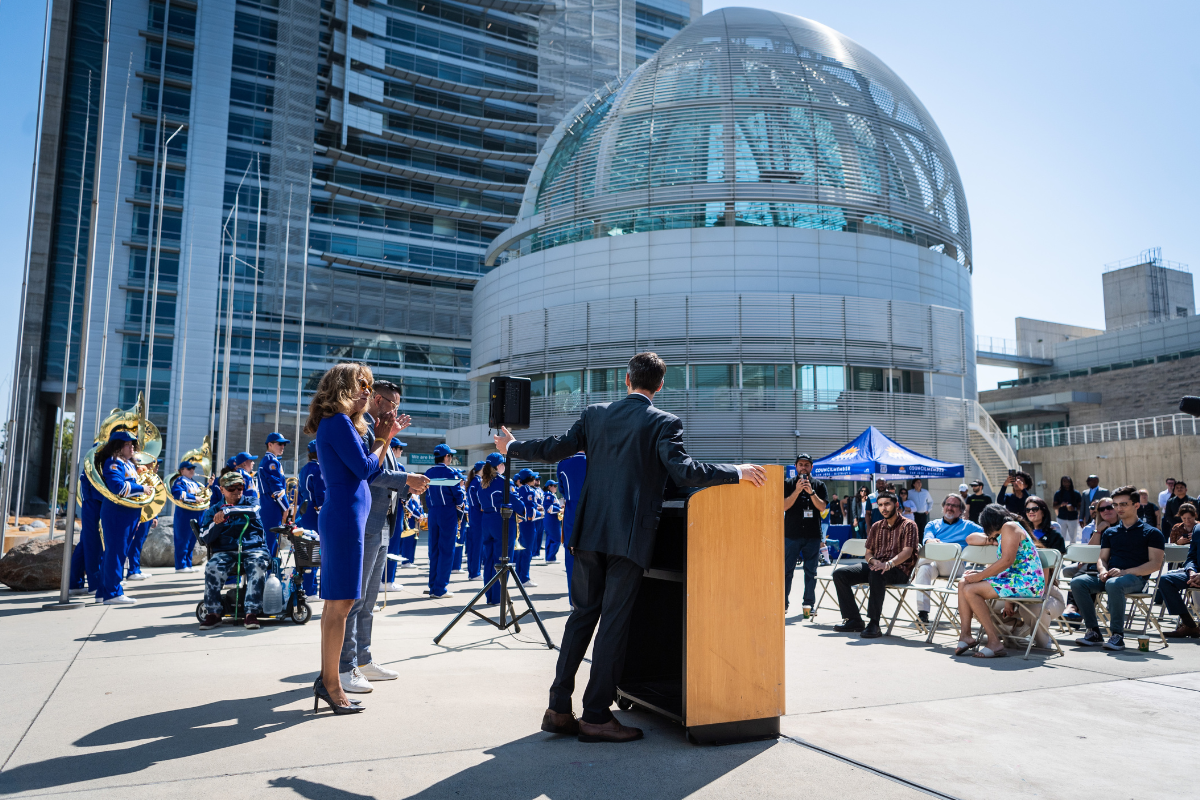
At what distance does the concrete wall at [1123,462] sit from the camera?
28891mm

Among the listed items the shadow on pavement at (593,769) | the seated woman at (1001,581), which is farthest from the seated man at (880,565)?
the shadow on pavement at (593,769)

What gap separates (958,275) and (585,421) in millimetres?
33142

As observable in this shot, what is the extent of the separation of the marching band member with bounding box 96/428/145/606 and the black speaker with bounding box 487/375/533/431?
5.91 m

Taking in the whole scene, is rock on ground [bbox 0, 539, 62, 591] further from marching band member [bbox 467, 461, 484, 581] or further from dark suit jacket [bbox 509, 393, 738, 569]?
dark suit jacket [bbox 509, 393, 738, 569]

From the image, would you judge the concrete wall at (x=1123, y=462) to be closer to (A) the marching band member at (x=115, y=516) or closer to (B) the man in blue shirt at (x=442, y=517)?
(B) the man in blue shirt at (x=442, y=517)

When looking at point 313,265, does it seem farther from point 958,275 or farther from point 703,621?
point 703,621

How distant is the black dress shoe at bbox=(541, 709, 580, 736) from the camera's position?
14.1 ft

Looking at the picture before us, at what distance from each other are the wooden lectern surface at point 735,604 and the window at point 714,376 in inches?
1012

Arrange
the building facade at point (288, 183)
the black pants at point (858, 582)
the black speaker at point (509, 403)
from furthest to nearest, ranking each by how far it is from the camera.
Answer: the building facade at point (288, 183) → the black pants at point (858, 582) → the black speaker at point (509, 403)

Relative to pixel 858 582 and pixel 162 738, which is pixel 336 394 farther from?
pixel 858 582

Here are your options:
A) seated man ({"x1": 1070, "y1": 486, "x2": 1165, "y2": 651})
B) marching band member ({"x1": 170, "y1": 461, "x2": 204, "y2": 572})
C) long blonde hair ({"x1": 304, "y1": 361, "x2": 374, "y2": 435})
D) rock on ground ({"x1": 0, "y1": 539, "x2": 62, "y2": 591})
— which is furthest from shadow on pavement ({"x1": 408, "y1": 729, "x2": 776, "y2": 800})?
marching band member ({"x1": 170, "y1": 461, "x2": 204, "y2": 572})

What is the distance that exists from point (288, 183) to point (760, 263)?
124 ft

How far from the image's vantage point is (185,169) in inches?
2141

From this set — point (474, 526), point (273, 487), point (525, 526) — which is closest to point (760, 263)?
point (474, 526)
